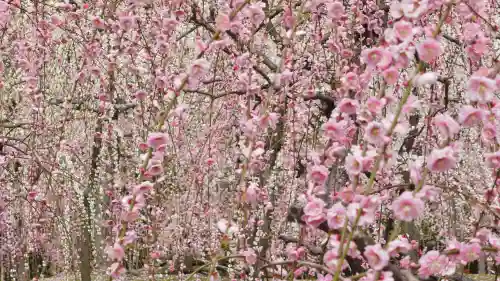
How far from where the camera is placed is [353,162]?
1.63 meters

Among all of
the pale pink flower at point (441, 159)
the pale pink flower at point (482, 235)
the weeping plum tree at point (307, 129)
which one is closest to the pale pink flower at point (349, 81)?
the weeping plum tree at point (307, 129)

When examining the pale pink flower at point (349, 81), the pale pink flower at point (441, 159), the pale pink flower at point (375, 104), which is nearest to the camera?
the pale pink flower at point (441, 159)

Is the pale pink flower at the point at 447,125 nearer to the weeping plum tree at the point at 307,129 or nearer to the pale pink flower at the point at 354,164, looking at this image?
the weeping plum tree at the point at 307,129

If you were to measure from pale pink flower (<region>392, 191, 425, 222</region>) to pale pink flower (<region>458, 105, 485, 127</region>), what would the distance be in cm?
27

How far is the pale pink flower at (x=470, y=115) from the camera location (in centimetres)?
163

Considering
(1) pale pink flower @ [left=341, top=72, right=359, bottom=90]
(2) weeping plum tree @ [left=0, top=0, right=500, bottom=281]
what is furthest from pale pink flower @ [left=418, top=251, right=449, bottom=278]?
(1) pale pink flower @ [left=341, top=72, right=359, bottom=90]

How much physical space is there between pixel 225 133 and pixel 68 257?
2.41m

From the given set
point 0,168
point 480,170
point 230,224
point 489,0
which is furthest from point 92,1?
point 480,170

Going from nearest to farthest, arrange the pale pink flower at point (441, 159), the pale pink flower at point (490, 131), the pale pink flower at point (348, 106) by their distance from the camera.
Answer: the pale pink flower at point (441, 159) < the pale pink flower at point (490, 131) < the pale pink flower at point (348, 106)

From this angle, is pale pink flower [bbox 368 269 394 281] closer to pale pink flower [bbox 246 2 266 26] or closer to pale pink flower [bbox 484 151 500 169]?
pale pink flower [bbox 484 151 500 169]

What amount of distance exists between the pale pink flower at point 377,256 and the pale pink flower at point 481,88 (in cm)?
42

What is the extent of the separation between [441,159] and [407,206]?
13 cm

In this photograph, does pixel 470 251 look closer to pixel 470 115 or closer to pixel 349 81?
pixel 470 115

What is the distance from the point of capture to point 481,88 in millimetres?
1610
